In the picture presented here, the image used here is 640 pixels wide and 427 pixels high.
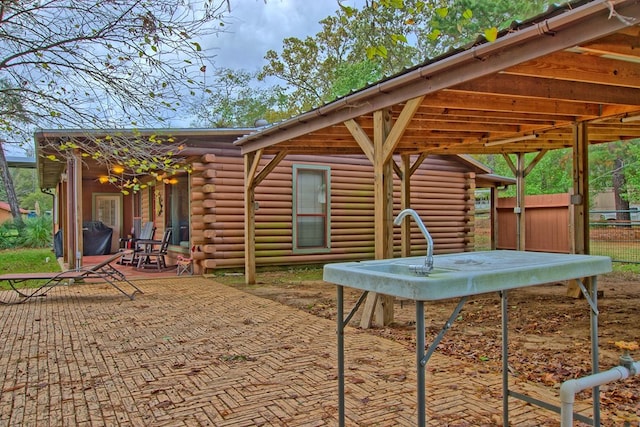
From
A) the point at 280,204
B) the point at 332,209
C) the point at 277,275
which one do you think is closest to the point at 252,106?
the point at 332,209

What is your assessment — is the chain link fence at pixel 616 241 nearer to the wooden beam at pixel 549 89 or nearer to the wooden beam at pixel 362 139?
the wooden beam at pixel 549 89

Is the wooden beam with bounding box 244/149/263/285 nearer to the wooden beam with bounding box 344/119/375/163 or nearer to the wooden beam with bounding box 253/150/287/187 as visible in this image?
the wooden beam with bounding box 253/150/287/187

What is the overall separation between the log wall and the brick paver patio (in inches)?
144

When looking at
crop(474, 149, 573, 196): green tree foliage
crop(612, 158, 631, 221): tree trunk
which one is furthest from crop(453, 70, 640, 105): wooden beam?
crop(612, 158, 631, 221): tree trunk

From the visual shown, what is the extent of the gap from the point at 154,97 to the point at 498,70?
2933mm

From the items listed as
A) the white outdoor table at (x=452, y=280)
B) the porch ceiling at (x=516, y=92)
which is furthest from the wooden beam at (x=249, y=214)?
the white outdoor table at (x=452, y=280)

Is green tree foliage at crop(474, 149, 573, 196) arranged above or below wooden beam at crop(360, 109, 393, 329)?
above

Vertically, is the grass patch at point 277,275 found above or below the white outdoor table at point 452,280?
below

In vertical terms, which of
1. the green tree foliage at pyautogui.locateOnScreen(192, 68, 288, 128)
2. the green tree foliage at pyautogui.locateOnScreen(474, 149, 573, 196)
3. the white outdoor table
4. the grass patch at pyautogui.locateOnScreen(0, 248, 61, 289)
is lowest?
the grass patch at pyautogui.locateOnScreen(0, 248, 61, 289)

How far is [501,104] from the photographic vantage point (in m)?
4.88

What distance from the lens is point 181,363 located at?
368cm

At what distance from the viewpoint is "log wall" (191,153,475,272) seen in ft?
29.5

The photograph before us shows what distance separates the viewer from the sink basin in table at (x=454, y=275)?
175 centimetres

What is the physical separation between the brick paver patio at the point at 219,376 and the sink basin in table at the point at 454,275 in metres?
0.96
